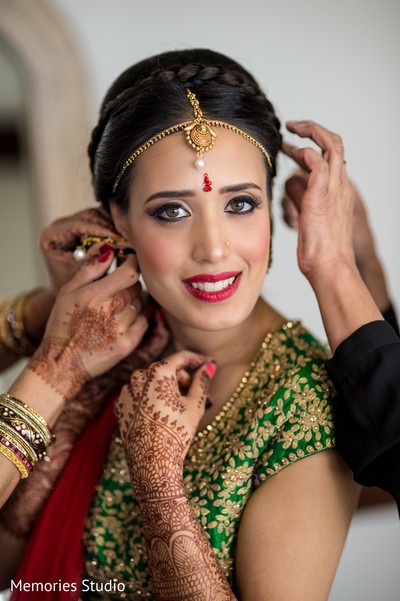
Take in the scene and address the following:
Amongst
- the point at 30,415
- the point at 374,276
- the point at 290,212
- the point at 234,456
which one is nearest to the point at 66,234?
the point at 30,415

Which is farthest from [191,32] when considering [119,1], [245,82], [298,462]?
[298,462]

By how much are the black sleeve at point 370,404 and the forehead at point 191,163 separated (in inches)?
16.7

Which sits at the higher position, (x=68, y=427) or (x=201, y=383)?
(x=201, y=383)

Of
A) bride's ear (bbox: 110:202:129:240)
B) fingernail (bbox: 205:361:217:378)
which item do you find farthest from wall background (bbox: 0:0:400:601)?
fingernail (bbox: 205:361:217:378)

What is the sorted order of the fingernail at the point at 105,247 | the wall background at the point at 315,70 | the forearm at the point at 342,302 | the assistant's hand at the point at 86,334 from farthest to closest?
1. the wall background at the point at 315,70
2. the fingernail at the point at 105,247
3. the assistant's hand at the point at 86,334
4. the forearm at the point at 342,302

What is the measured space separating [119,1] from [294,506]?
2909mm

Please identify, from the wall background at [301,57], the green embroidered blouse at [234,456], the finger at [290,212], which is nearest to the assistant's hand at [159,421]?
the green embroidered blouse at [234,456]

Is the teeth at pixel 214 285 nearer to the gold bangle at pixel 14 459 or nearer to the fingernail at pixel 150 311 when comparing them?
the fingernail at pixel 150 311

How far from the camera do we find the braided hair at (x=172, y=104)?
1552 millimetres

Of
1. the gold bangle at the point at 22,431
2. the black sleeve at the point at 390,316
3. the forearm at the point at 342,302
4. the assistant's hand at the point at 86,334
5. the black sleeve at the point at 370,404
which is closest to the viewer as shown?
the black sleeve at the point at 370,404

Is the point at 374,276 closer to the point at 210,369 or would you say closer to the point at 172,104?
the point at 210,369

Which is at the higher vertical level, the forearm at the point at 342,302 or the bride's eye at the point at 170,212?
the bride's eye at the point at 170,212

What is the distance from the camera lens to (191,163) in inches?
59.2

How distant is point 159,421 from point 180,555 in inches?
9.9
